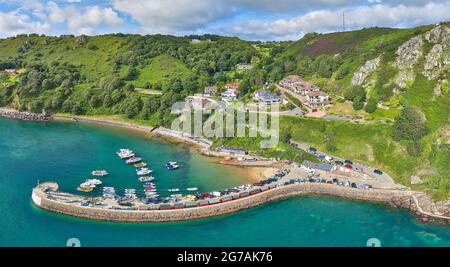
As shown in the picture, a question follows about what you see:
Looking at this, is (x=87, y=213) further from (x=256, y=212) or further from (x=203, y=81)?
(x=203, y=81)

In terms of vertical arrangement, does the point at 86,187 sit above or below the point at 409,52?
below

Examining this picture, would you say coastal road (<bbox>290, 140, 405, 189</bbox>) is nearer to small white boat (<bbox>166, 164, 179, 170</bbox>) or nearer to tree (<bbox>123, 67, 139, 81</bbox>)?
small white boat (<bbox>166, 164, 179, 170</bbox>)

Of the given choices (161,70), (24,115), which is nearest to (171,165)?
(24,115)

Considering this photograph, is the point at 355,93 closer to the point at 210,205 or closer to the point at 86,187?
the point at 210,205

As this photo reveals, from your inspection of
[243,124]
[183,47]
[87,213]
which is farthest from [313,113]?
[183,47]

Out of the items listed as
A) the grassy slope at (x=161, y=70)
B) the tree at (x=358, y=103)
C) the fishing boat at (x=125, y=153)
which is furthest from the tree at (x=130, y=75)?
the tree at (x=358, y=103)

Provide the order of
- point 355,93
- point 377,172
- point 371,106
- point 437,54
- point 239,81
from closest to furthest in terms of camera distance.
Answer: point 377,172 → point 371,106 → point 437,54 → point 355,93 → point 239,81

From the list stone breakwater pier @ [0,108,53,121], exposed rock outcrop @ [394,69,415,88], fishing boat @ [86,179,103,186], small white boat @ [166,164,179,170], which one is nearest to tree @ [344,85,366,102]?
exposed rock outcrop @ [394,69,415,88]
